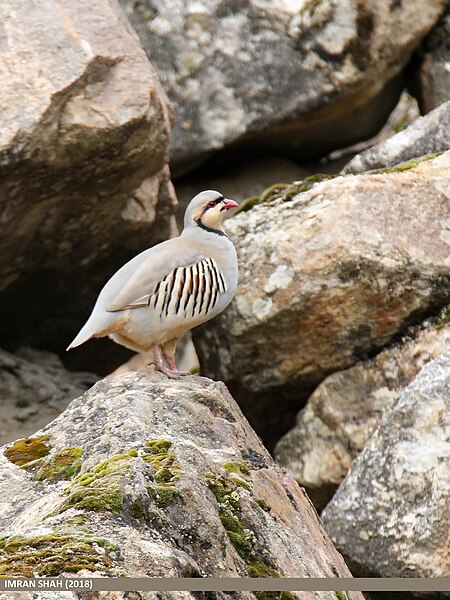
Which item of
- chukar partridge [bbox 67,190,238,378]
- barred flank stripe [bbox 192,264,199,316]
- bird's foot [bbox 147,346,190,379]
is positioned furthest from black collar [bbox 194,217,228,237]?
bird's foot [bbox 147,346,190,379]

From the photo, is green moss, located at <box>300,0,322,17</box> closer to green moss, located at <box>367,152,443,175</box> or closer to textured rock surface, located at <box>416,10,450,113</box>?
textured rock surface, located at <box>416,10,450,113</box>

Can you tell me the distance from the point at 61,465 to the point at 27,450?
0.37 metres

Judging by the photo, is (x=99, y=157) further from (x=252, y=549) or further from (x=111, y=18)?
(x=252, y=549)

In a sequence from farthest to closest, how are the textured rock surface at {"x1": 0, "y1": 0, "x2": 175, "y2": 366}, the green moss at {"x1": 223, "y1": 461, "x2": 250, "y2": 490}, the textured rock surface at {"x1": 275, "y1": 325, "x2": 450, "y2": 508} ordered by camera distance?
1. the textured rock surface at {"x1": 275, "y1": 325, "x2": 450, "y2": 508}
2. the textured rock surface at {"x1": 0, "y1": 0, "x2": 175, "y2": 366}
3. the green moss at {"x1": 223, "y1": 461, "x2": 250, "y2": 490}

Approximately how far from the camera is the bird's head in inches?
297

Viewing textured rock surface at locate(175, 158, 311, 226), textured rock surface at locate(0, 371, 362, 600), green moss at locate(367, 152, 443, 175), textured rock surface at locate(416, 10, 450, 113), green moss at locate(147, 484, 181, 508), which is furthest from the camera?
textured rock surface at locate(175, 158, 311, 226)

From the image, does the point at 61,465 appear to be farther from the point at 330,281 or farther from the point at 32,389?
the point at 32,389

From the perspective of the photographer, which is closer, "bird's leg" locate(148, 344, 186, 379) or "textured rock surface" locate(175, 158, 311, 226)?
"bird's leg" locate(148, 344, 186, 379)

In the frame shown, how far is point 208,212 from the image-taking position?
7570mm

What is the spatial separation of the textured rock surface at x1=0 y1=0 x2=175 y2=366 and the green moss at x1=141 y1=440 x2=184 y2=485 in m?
3.47

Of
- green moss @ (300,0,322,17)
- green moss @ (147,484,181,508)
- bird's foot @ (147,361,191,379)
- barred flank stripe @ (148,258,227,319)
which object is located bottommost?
bird's foot @ (147,361,191,379)

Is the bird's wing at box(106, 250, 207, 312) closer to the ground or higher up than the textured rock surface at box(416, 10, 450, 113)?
closer to the ground

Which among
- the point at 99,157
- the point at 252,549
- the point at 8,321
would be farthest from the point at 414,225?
the point at 252,549

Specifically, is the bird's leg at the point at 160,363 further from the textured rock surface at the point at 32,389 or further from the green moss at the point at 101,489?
the green moss at the point at 101,489
